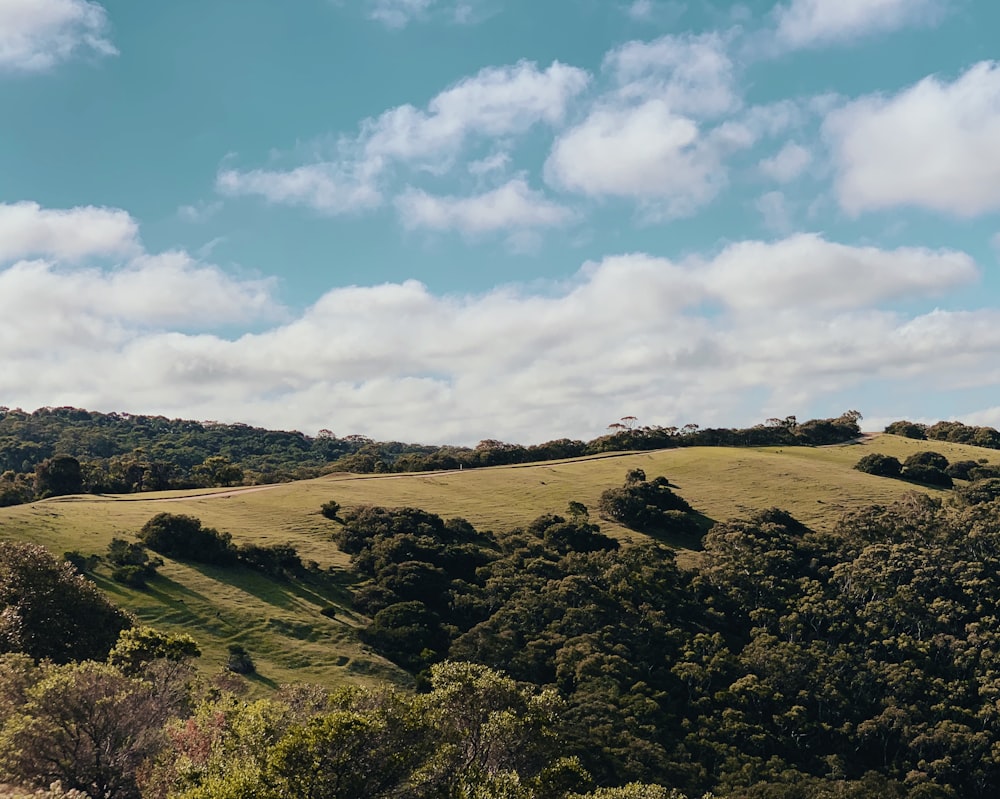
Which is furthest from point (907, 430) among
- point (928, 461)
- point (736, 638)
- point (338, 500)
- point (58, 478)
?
point (58, 478)

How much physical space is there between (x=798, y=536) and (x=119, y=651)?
81671 mm

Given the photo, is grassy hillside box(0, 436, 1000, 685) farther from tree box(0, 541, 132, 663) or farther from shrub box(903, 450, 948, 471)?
shrub box(903, 450, 948, 471)

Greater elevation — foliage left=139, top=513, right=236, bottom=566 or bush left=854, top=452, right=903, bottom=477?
bush left=854, top=452, right=903, bottom=477

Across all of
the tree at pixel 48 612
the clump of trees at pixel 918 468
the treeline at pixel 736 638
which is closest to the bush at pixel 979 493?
the clump of trees at pixel 918 468

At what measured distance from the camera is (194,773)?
27.0 m

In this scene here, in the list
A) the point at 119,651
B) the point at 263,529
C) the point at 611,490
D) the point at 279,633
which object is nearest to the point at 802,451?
the point at 611,490

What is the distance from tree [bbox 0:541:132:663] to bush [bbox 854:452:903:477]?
120 m

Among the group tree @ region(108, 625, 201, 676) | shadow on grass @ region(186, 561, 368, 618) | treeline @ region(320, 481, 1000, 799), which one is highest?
tree @ region(108, 625, 201, 676)

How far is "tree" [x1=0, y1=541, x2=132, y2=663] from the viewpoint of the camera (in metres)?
44.8

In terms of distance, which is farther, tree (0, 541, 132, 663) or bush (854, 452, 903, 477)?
bush (854, 452, 903, 477)

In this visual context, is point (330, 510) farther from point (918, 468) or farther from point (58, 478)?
point (918, 468)

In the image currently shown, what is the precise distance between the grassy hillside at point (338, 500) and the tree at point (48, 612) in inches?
380

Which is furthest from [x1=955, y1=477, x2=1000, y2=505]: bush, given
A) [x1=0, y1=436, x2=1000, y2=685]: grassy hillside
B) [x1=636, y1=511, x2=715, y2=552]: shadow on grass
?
[x1=636, y1=511, x2=715, y2=552]: shadow on grass

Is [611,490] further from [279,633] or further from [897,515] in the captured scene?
[279,633]
